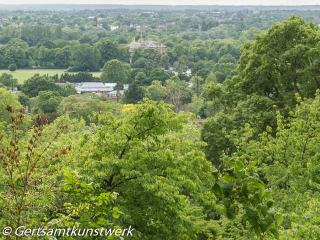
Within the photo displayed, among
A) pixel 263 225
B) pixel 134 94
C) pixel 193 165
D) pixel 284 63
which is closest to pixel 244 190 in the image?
pixel 263 225

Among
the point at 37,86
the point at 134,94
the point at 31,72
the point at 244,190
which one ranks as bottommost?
the point at 31,72

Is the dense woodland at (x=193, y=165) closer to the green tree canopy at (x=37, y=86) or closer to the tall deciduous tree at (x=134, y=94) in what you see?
the tall deciduous tree at (x=134, y=94)

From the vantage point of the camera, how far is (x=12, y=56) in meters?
127

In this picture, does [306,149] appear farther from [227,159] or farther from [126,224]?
[227,159]

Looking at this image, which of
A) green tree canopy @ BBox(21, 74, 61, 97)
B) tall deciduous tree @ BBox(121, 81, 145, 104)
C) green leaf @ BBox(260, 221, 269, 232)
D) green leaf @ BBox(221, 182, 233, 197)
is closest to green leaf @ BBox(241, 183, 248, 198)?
green leaf @ BBox(221, 182, 233, 197)

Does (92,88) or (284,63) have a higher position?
(284,63)

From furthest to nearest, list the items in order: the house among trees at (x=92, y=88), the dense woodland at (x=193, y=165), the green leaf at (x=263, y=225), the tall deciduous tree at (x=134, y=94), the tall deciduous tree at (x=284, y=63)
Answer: the house among trees at (x=92, y=88)
the tall deciduous tree at (x=134, y=94)
the tall deciduous tree at (x=284, y=63)
the dense woodland at (x=193, y=165)
the green leaf at (x=263, y=225)

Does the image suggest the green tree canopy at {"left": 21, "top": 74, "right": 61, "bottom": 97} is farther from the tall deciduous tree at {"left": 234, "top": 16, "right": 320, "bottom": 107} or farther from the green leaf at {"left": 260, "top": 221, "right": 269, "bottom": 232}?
the green leaf at {"left": 260, "top": 221, "right": 269, "bottom": 232}

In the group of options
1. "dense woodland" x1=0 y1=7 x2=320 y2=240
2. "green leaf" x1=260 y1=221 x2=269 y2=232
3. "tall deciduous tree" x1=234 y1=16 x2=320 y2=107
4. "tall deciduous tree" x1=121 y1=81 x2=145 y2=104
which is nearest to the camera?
"green leaf" x1=260 y1=221 x2=269 y2=232

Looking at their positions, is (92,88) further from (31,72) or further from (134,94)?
(31,72)

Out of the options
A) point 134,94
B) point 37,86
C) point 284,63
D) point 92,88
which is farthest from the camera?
point 92,88

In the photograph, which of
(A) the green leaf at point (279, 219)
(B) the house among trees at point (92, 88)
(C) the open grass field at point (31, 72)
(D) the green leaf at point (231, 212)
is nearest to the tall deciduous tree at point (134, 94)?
(B) the house among trees at point (92, 88)

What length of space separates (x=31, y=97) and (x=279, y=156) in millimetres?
66844

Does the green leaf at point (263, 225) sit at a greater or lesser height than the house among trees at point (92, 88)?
greater
